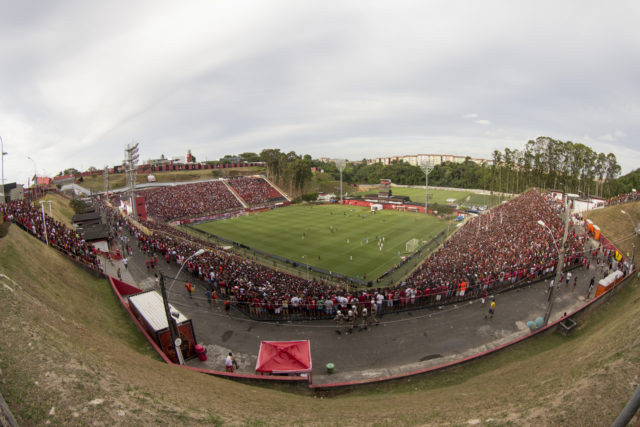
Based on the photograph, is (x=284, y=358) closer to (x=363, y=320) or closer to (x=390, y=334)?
(x=363, y=320)

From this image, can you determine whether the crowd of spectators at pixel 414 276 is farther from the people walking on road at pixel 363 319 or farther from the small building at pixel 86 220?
the small building at pixel 86 220

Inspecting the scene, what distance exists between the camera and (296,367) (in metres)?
12.7

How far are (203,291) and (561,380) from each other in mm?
19641

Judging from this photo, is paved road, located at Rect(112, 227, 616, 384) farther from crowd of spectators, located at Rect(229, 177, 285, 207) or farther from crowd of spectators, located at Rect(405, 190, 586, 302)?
crowd of spectators, located at Rect(229, 177, 285, 207)

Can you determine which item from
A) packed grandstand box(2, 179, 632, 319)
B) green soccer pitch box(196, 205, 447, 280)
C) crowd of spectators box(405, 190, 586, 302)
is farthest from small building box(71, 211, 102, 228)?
crowd of spectators box(405, 190, 586, 302)

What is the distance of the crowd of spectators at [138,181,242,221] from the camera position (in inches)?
2233

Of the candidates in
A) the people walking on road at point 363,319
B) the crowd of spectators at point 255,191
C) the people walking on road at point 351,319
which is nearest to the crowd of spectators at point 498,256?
the people walking on road at point 363,319

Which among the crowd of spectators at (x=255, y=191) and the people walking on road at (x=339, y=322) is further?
the crowd of spectators at (x=255, y=191)

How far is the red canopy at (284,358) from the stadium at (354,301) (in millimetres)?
51

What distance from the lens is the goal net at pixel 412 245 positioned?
120 ft

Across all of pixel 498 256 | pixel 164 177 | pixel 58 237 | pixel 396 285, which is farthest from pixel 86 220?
pixel 164 177

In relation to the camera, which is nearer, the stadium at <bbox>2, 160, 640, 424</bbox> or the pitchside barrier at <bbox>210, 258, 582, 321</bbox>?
the stadium at <bbox>2, 160, 640, 424</bbox>

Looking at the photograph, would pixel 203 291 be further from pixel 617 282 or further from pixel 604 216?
pixel 604 216

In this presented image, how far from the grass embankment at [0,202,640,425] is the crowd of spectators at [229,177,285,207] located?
194ft
